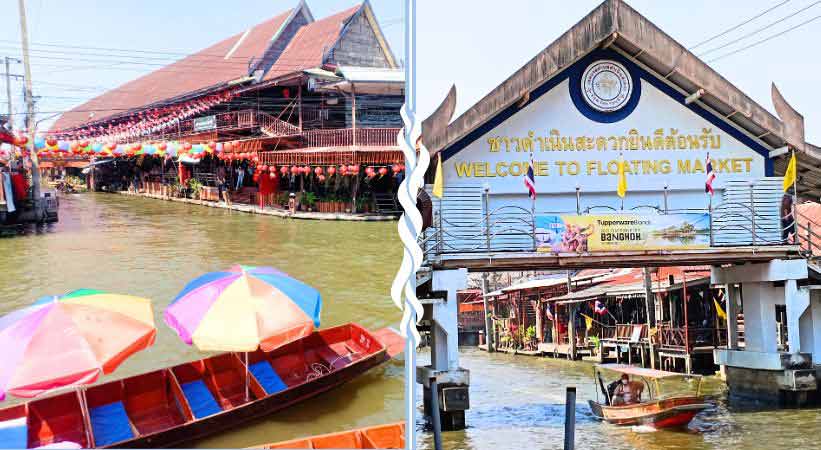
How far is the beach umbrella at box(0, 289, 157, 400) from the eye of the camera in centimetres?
472

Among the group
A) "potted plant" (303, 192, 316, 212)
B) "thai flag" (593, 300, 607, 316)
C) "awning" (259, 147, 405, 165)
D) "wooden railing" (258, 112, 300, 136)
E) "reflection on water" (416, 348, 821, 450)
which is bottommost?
"reflection on water" (416, 348, 821, 450)

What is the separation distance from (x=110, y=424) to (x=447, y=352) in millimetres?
3172

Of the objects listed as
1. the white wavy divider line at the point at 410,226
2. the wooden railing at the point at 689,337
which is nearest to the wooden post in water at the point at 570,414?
the white wavy divider line at the point at 410,226

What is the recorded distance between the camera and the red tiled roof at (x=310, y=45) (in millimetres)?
7150

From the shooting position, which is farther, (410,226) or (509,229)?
(509,229)

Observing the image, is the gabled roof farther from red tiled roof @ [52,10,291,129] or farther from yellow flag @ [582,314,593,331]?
yellow flag @ [582,314,593,331]

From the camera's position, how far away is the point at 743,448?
6.86 metres

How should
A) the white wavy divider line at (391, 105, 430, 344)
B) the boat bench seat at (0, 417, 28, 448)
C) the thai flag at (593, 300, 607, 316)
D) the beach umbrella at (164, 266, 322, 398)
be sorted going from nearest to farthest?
1. the white wavy divider line at (391, 105, 430, 344)
2. the boat bench seat at (0, 417, 28, 448)
3. the beach umbrella at (164, 266, 322, 398)
4. the thai flag at (593, 300, 607, 316)

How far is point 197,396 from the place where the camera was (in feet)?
Result: 18.9

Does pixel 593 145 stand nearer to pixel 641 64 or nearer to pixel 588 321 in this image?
pixel 641 64

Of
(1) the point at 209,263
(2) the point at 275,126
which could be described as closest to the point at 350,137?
(2) the point at 275,126

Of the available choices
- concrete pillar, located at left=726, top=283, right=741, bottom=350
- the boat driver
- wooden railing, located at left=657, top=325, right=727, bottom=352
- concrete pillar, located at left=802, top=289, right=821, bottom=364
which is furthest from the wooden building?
wooden railing, located at left=657, top=325, right=727, bottom=352

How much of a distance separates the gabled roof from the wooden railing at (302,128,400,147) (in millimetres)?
900

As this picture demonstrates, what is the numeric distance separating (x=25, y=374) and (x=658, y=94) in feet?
20.7
